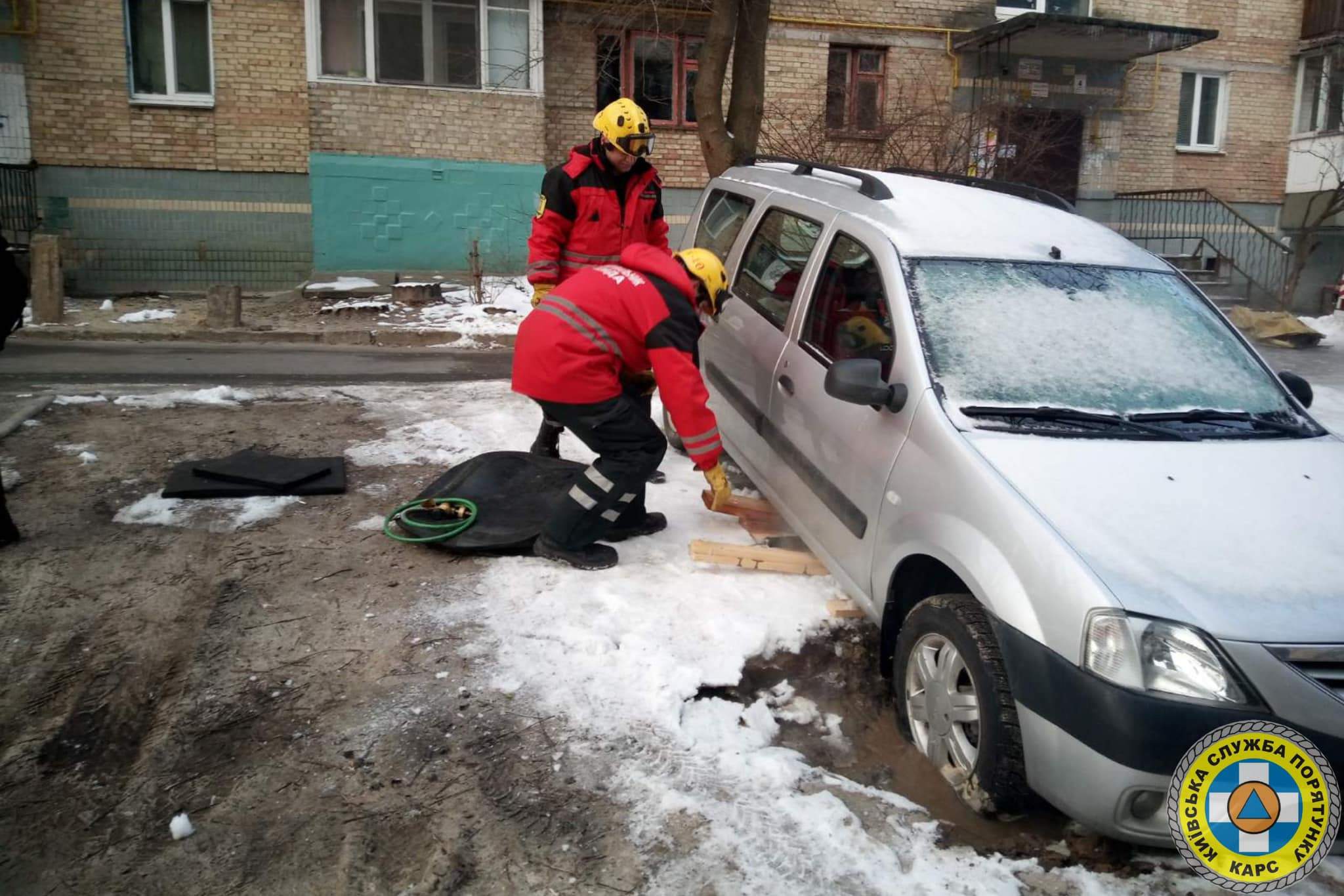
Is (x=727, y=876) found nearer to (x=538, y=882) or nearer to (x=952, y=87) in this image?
(x=538, y=882)

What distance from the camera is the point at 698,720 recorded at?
11.6ft

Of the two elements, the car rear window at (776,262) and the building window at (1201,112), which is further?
the building window at (1201,112)

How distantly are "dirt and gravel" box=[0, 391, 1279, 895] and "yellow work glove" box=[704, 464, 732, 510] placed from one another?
787 mm

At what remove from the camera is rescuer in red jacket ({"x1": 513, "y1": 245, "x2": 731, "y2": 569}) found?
4309mm

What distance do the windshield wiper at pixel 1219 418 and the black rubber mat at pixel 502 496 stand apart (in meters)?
2.57

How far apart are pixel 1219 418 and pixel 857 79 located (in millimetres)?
15515

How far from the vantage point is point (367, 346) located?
38.9 feet

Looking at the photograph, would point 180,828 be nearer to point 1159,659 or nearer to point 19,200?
point 1159,659

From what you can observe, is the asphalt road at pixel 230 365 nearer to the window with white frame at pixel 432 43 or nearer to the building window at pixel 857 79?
the window with white frame at pixel 432 43

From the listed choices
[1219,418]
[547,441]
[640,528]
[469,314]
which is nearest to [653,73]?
[469,314]

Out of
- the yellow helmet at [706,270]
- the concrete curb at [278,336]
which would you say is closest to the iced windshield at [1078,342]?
the yellow helmet at [706,270]

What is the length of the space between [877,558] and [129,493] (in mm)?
3945

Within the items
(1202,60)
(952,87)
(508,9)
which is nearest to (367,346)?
(508,9)

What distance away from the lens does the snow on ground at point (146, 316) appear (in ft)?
40.6
